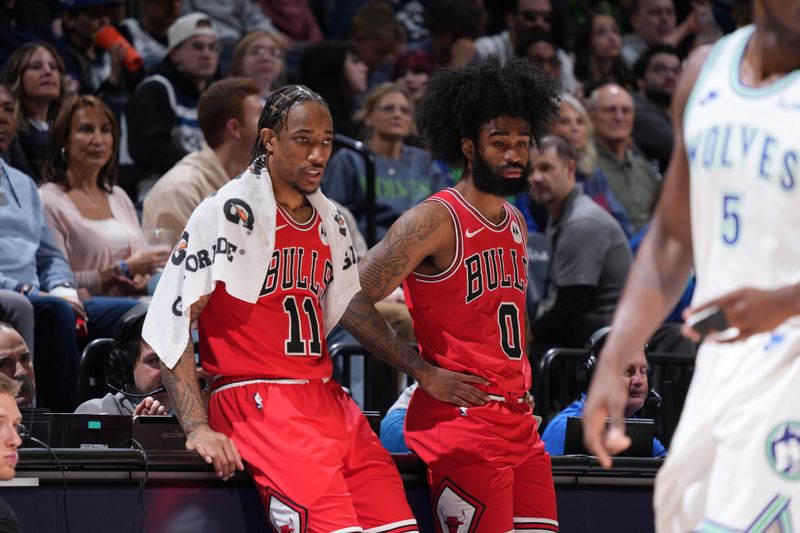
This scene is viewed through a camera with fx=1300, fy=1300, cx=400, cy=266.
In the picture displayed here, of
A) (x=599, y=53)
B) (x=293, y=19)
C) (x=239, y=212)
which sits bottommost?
(x=239, y=212)

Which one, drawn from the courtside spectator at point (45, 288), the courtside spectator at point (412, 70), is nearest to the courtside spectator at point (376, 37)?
the courtside spectator at point (412, 70)

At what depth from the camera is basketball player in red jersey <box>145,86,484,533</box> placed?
421 cm

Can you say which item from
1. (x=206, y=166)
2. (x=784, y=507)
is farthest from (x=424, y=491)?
(x=206, y=166)

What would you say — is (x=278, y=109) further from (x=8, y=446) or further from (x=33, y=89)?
(x=33, y=89)

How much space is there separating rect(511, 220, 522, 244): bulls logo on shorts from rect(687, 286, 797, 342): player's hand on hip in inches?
94.9

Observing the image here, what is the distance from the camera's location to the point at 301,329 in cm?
443

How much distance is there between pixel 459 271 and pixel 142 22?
5045 millimetres

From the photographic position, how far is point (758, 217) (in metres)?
2.69

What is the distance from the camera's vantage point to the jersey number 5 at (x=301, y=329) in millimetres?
4398

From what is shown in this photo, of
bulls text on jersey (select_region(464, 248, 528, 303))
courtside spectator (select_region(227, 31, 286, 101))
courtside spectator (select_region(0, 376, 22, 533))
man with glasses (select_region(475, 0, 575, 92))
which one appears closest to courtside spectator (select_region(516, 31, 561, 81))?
man with glasses (select_region(475, 0, 575, 92))

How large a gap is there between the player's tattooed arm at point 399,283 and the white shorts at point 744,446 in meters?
1.99

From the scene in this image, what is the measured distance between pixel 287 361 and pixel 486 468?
2.68ft

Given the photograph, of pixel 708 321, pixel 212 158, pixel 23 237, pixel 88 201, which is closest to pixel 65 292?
pixel 23 237

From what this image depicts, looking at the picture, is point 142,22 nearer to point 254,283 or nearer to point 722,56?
point 254,283
